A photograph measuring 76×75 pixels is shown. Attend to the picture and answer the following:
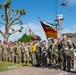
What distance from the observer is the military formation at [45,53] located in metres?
14.6

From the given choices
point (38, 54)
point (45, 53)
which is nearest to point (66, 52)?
point (45, 53)

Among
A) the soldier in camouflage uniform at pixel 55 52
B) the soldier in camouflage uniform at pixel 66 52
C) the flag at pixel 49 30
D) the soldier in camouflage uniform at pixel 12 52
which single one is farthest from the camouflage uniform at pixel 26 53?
the soldier in camouflage uniform at pixel 66 52

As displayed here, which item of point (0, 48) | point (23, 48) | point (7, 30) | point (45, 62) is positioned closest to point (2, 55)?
point (0, 48)

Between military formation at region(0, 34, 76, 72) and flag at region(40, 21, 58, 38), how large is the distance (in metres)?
1.51

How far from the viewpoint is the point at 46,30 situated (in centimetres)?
2014

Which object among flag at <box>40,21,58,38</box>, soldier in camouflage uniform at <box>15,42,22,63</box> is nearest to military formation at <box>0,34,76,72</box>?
soldier in camouflage uniform at <box>15,42,22,63</box>

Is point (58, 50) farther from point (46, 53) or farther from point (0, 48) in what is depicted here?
point (0, 48)

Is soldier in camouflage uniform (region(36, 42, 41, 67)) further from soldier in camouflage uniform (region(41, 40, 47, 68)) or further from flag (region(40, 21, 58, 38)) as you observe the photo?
flag (region(40, 21, 58, 38))

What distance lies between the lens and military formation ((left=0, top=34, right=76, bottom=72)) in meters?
14.6

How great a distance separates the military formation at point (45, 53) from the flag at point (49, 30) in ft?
4.95

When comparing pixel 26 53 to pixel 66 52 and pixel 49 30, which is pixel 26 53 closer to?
pixel 49 30

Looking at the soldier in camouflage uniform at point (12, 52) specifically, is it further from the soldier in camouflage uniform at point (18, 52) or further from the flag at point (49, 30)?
the flag at point (49, 30)

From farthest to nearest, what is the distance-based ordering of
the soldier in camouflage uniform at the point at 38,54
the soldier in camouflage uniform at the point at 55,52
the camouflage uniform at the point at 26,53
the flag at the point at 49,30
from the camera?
1. the camouflage uniform at the point at 26,53
2. the flag at the point at 49,30
3. the soldier in camouflage uniform at the point at 38,54
4. the soldier in camouflage uniform at the point at 55,52

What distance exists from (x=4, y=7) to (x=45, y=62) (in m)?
19.5
